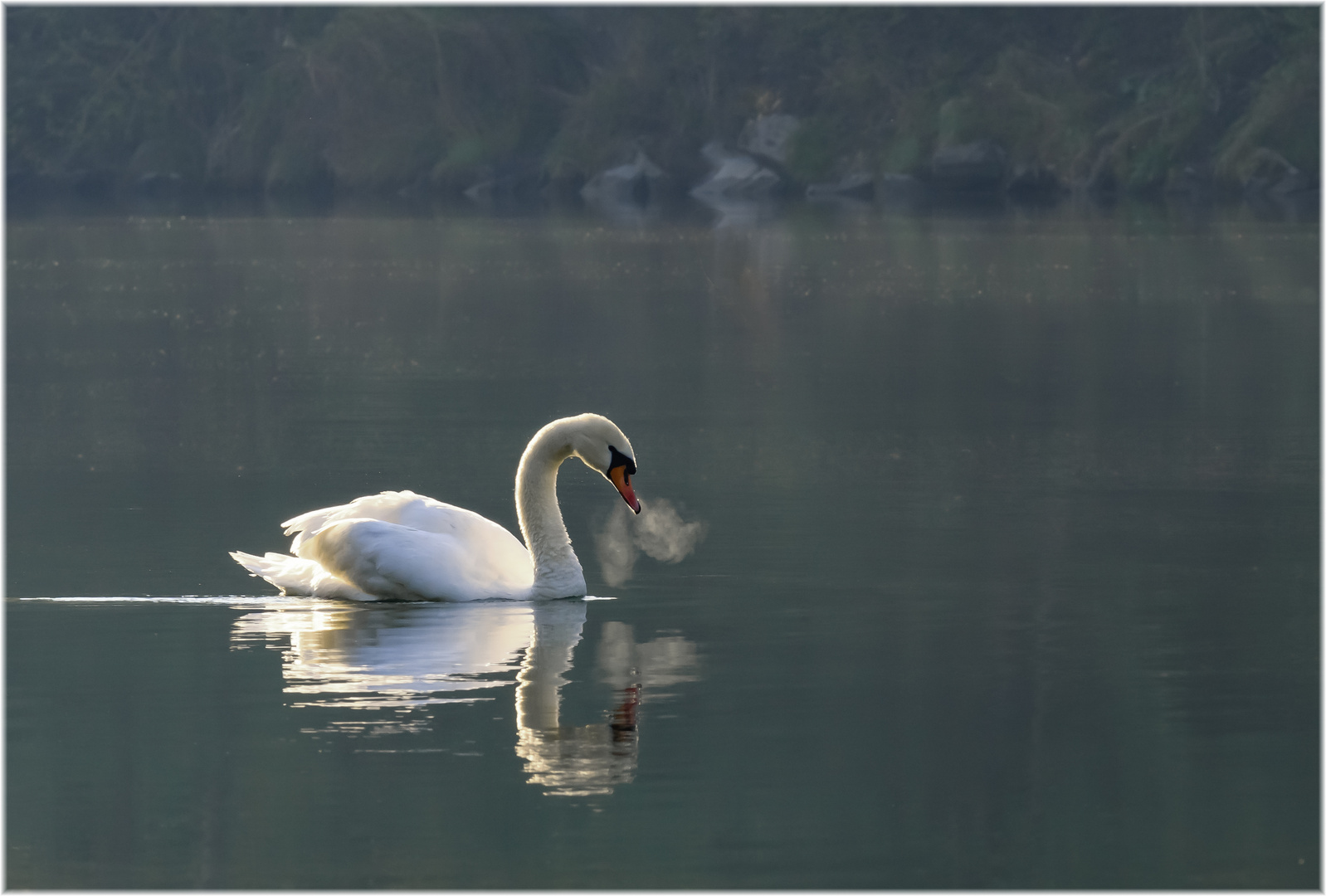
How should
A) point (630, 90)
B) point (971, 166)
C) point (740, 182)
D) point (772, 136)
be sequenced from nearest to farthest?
point (971, 166)
point (740, 182)
point (772, 136)
point (630, 90)

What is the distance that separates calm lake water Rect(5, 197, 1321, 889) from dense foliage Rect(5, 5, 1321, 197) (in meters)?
39.6

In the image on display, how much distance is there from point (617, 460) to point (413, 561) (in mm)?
949

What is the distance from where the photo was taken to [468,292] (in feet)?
94.8

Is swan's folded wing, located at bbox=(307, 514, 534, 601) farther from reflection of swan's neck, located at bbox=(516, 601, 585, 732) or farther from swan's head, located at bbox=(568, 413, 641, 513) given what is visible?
swan's head, located at bbox=(568, 413, 641, 513)

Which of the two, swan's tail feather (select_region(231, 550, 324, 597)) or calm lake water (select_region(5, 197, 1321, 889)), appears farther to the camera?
swan's tail feather (select_region(231, 550, 324, 597))

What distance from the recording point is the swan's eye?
962cm

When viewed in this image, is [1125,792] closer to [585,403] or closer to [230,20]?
[585,403]

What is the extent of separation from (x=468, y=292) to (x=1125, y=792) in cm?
2265

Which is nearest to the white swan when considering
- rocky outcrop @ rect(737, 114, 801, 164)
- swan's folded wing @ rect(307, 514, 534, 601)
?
swan's folded wing @ rect(307, 514, 534, 601)

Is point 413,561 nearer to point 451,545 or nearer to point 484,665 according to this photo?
point 451,545

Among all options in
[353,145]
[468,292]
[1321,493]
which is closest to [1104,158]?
[353,145]

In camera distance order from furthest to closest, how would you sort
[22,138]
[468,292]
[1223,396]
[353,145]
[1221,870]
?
[22,138], [353,145], [468,292], [1223,396], [1221,870]

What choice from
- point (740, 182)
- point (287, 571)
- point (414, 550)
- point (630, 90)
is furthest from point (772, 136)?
point (414, 550)

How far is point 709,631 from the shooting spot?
885 cm
